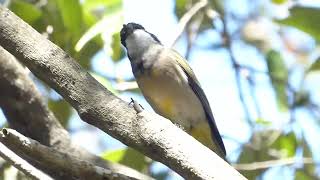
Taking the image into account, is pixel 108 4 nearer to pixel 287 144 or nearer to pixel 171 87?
pixel 171 87

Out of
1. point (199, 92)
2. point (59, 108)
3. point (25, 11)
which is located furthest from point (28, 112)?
point (199, 92)

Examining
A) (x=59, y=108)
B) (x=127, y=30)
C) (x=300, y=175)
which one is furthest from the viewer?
(x=127, y=30)

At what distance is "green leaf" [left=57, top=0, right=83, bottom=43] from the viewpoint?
3254mm

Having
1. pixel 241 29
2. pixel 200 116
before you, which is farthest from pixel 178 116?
pixel 241 29

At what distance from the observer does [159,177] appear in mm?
3500

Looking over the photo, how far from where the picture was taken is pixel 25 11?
10.7 feet

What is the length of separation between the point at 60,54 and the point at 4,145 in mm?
289

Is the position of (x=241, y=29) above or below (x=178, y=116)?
above

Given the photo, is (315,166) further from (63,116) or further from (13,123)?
(13,123)

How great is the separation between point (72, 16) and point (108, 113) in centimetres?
156

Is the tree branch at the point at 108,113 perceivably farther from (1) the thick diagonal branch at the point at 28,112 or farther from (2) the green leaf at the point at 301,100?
(2) the green leaf at the point at 301,100

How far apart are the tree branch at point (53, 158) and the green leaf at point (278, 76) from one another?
1910 millimetres

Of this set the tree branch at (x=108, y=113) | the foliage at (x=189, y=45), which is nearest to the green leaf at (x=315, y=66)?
the foliage at (x=189, y=45)

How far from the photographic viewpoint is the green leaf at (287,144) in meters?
3.49
